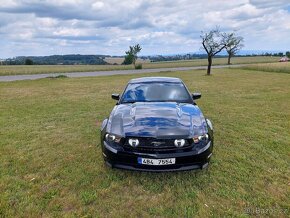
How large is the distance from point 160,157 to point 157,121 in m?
0.59

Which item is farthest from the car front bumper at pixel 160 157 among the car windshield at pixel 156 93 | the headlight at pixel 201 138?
the car windshield at pixel 156 93

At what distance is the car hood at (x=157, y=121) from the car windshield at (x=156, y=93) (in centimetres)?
36

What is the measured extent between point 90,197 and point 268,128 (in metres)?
4.85

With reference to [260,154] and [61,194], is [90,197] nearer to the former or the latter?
[61,194]

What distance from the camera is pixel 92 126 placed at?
623 cm

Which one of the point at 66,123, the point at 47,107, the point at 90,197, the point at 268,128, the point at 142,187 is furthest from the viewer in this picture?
the point at 47,107

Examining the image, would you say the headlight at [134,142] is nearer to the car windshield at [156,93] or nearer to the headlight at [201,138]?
the headlight at [201,138]

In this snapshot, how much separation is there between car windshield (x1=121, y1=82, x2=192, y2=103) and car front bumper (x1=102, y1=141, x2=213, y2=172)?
149 centimetres

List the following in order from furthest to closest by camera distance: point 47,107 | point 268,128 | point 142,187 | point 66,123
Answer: point 47,107, point 66,123, point 268,128, point 142,187

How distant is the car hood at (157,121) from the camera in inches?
126

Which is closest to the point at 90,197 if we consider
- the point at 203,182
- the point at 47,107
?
the point at 203,182

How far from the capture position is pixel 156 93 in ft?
15.6

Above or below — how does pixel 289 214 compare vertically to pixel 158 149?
below

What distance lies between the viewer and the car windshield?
458cm
